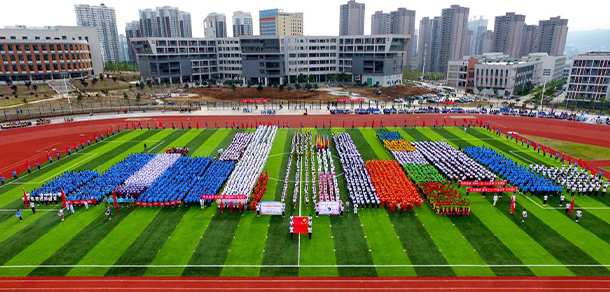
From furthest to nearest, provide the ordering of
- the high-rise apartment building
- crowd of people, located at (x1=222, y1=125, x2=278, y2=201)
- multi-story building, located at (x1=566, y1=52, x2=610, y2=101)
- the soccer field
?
the high-rise apartment building → multi-story building, located at (x1=566, y1=52, x2=610, y2=101) → crowd of people, located at (x1=222, y1=125, x2=278, y2=201) → the soccer field

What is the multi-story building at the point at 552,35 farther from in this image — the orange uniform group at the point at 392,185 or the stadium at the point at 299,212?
the orange uniform group at the point at 392,185

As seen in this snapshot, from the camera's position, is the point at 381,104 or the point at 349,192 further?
the point at 381,104

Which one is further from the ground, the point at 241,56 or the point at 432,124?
the point at 241,56

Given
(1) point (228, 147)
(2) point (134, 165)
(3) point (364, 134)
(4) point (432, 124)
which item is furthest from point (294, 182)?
(4) point (432, 124)

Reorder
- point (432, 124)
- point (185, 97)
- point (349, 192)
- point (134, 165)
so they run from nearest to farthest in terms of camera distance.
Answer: point (349, 192)
point (134, 165)
point (432, 124)
point (185, 97)

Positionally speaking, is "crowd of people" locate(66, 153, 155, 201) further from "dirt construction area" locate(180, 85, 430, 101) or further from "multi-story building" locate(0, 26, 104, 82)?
"multi-story building" locate(0, 26, 104, 82)

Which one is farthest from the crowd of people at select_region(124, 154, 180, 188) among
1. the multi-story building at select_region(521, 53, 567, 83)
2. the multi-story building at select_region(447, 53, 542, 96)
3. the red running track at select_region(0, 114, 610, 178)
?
the multi-story building at select_region(521, 53, 567, 83)

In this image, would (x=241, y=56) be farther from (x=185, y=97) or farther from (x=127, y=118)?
(x=127, y=118)
